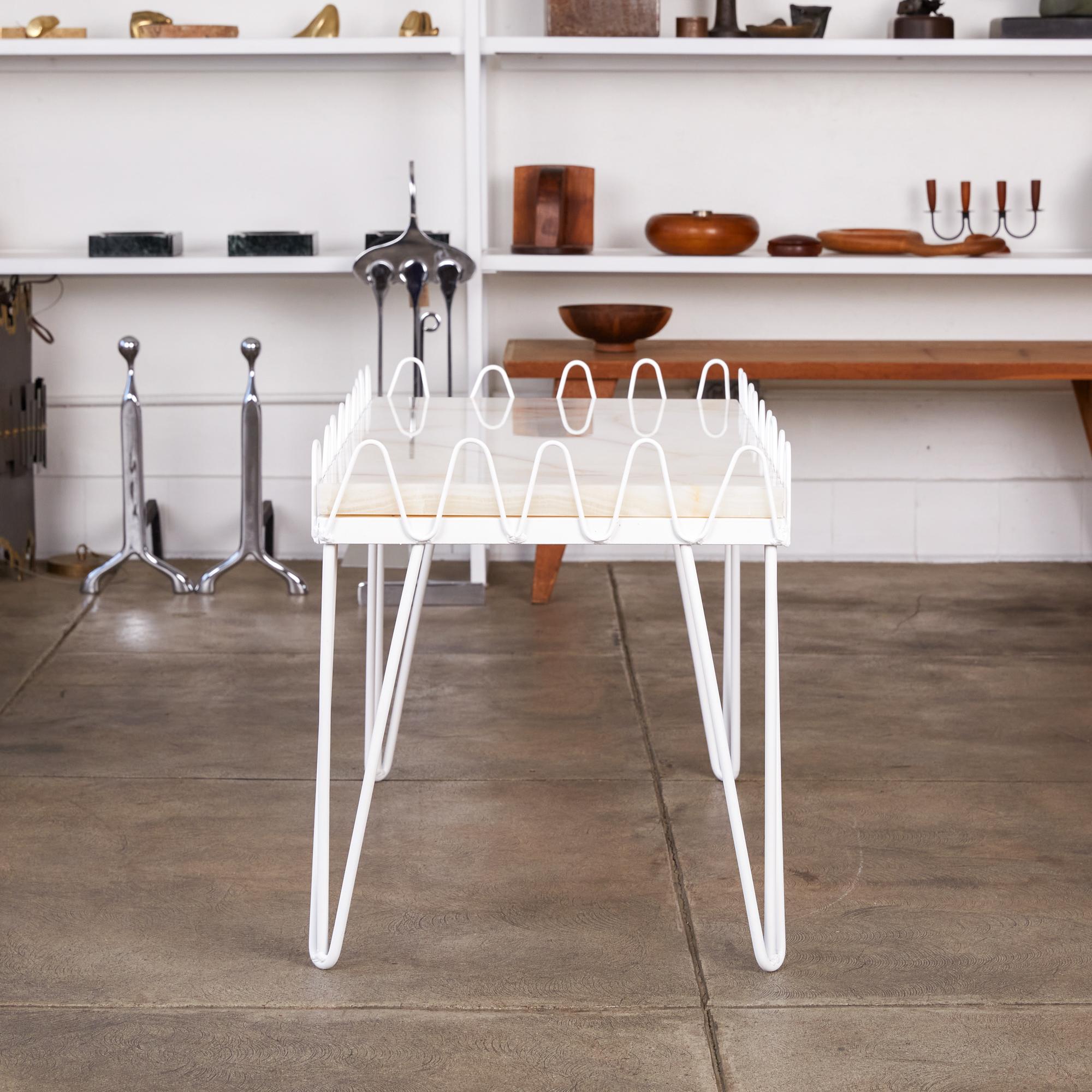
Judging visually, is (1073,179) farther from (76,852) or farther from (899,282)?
(76,852)

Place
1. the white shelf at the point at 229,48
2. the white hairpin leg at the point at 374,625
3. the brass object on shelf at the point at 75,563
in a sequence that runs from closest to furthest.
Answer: the white hairpin leg at the point at 374,625, the white shelf at the point at 229,48, the brass object on shelf at the point at 75,563

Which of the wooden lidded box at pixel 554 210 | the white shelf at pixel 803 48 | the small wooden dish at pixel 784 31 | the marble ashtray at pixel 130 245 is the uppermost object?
the small wooden dish at pixel 784 31

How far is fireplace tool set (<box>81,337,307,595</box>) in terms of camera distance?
144 inches

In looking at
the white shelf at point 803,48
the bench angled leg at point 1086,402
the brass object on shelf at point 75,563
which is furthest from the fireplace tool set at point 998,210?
the brass object on shelf at point 75,563

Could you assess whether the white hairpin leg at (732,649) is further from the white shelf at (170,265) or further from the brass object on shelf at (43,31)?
the brass object on shelf at (43,31)

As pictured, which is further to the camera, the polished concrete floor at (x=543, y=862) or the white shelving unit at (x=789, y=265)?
the white shelving unit at (x=789, y=265)

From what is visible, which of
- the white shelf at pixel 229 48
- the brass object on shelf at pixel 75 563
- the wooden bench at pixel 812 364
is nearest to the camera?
the wooden bench at pixel 812 364

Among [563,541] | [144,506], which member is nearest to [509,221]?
[144,506]

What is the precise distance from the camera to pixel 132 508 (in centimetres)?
371

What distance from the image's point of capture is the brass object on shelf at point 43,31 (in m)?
3.62

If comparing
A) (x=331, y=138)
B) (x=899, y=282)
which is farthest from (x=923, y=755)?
(x=331, y=138)

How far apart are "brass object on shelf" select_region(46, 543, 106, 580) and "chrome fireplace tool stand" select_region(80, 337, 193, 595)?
133mm

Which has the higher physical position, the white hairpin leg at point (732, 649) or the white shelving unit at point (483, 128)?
the white shelving unit at point (483, 128)

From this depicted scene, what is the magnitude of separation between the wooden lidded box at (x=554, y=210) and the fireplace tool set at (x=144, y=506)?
761mm
